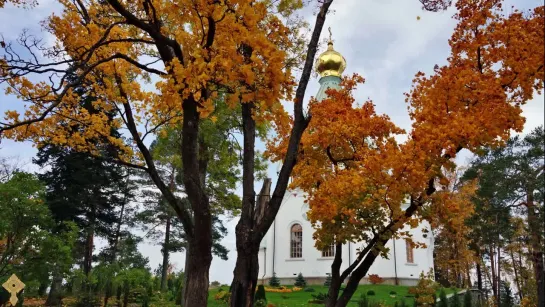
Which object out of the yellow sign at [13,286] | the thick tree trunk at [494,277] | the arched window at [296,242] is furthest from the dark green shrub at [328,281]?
the yellow sign at [13,286]

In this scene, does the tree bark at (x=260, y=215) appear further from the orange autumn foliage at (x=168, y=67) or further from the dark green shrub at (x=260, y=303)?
the dark green shrub at (x=260, y=303)

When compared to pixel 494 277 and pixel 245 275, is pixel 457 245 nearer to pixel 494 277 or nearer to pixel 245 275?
pixel 494 277

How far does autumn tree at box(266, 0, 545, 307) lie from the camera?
813cm

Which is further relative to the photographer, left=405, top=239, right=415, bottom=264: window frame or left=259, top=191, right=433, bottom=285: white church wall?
left=405, top=239, right=415, bottom=264: window frame

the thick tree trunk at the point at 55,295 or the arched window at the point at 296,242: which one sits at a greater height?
the arched window at the point at 296,242

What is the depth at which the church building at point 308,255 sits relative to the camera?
2523cm

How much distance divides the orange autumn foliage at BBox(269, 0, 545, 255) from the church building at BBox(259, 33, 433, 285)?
14257 mm

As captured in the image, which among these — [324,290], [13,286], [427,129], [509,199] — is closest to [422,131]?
[427,129]

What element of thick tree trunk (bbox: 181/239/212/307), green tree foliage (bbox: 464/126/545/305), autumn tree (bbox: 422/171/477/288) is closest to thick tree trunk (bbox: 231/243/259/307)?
thick tree trunk (bbox: 181/239/212/307)

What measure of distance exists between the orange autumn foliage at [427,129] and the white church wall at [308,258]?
13.1 metres

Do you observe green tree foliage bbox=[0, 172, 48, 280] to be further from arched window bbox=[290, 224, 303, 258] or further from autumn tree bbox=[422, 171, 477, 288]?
autumn tree bbox=[422, 171, 477, 288]

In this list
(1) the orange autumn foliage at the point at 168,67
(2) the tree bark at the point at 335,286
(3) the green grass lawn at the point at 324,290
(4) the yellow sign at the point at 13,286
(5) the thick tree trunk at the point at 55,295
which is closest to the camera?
(1) the orange autumn foliage at the point at 168,67

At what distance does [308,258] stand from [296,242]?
5.33ft

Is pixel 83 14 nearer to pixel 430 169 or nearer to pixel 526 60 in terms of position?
pixel 430 169
